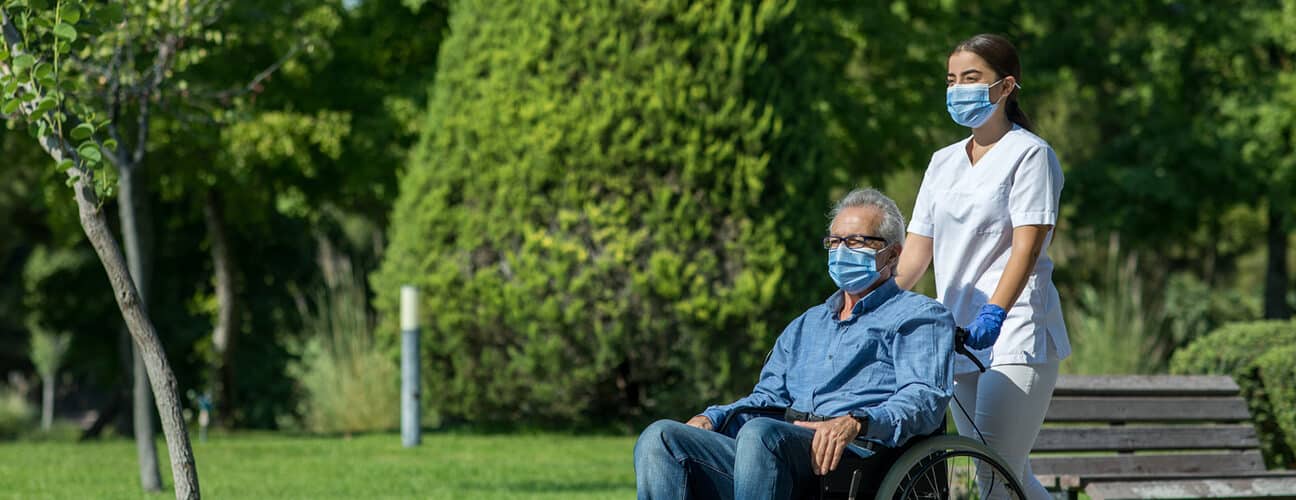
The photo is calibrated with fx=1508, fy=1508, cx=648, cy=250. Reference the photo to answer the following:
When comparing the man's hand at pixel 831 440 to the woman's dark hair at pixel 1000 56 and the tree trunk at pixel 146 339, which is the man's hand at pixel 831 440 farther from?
the tree trunk at pixel 146 339

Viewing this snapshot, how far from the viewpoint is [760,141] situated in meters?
11.0

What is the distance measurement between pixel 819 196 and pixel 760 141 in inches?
26.4

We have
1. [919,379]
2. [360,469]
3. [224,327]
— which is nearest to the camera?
[919,379]

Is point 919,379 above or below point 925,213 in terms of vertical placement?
below

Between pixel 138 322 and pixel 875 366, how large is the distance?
233cm

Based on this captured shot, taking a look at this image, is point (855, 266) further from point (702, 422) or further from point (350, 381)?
point (350, 381)

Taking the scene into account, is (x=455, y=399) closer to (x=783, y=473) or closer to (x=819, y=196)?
(x=819, y=196)

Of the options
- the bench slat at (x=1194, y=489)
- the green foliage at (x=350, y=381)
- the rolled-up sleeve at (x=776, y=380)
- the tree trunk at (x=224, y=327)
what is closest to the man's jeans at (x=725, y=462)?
the rolled-up sleeve at (x=776, y=380)

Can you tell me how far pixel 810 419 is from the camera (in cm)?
399

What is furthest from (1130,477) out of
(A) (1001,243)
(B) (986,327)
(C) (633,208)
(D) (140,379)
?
(C) (633,208)

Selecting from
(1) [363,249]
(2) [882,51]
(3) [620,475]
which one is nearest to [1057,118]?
(2) [882,51]

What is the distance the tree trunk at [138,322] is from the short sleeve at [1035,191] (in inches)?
103

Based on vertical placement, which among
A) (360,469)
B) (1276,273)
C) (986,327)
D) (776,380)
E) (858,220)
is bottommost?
(360,469)

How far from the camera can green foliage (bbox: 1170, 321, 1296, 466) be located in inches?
307
